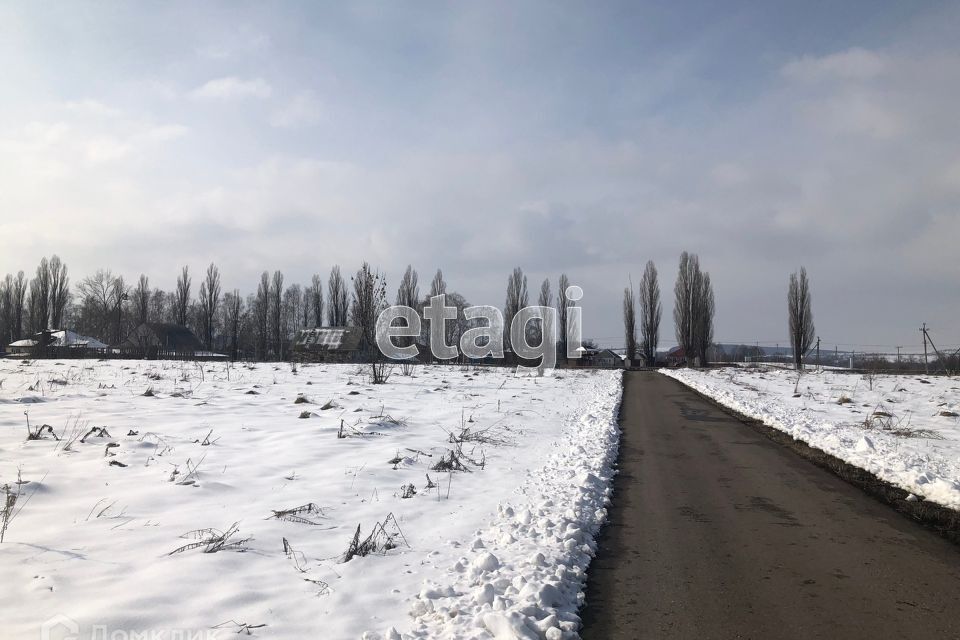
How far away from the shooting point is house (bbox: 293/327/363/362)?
48.2 metres

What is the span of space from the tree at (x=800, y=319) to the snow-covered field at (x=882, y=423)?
2926cm

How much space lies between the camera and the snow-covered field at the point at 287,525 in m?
3.18

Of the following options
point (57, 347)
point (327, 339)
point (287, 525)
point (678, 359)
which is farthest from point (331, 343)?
point (287, 525)

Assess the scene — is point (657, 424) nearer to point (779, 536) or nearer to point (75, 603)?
point (779, 536)

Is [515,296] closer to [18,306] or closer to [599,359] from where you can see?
[599,359]

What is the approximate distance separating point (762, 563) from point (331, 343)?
2106 inches

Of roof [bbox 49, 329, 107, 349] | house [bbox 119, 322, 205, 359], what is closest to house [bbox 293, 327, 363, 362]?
house [bbox 119, 322, 205, 359]

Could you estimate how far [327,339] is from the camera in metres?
55.3

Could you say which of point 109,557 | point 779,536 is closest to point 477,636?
point 109,557

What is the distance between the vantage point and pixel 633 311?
60.7 meters

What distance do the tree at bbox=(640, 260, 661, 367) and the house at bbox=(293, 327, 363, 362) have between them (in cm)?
3210

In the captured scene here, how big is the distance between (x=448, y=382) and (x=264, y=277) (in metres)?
59.2

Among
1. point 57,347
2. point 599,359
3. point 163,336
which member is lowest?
point 599,359

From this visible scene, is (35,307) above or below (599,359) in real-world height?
above
